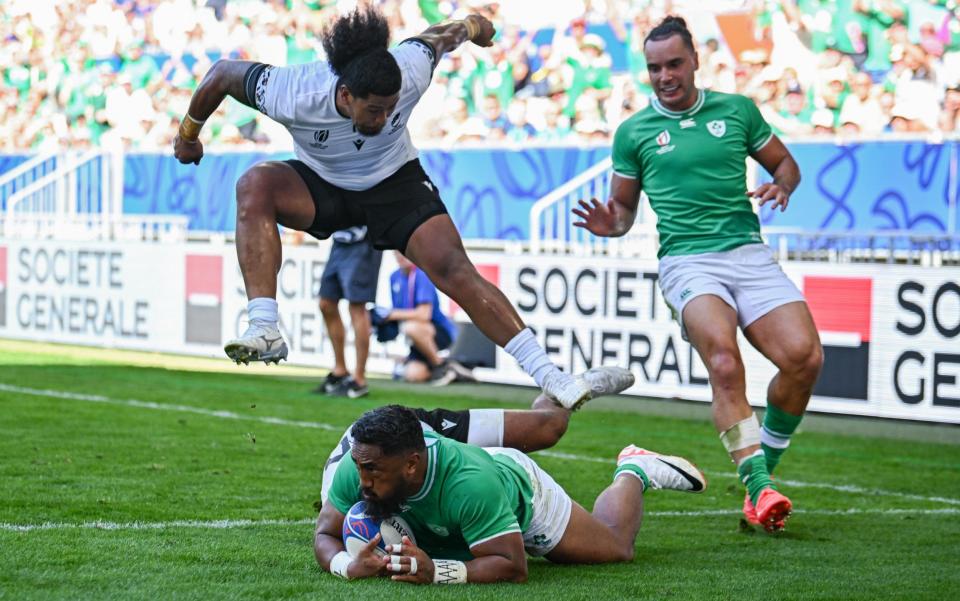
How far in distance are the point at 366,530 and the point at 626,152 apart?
3118 mm

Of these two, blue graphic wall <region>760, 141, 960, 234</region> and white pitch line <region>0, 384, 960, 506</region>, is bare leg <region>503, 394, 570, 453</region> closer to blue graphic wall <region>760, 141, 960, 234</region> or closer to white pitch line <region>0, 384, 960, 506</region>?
white pitch line <region>0, 384, 960, 506</region>

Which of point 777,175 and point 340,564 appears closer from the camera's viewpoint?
point 340,564

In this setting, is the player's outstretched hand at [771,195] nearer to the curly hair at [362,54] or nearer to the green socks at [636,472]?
the green socks at [636,472]

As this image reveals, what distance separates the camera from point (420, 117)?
19.0 metres

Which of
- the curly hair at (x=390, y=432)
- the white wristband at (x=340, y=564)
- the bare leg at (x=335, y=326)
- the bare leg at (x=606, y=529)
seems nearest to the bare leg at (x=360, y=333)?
the bare leg at (x=335, y=326)

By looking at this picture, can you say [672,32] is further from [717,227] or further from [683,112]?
[717,227]

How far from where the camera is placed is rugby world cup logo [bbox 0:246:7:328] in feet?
62.9

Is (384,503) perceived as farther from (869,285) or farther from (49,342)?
(49,342)

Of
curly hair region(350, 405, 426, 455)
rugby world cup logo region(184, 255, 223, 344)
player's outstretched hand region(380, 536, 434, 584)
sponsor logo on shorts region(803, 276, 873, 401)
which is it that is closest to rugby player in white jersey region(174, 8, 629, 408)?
curly hair region(350, 405, 426, 455)

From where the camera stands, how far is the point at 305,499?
784 centimetres

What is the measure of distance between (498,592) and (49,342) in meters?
14.3

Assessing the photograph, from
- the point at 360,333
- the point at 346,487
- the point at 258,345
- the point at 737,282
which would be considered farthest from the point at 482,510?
the point at 360,333

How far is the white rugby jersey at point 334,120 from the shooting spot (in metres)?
6.79

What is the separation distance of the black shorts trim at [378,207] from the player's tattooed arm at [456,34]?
0.63 m
